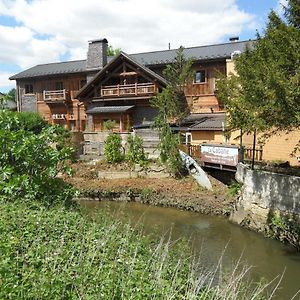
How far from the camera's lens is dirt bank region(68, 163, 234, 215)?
17234 mm

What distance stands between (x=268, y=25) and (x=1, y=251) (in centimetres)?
1096

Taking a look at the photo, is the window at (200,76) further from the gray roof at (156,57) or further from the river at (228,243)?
the river at (228,243)

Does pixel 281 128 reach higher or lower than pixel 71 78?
lower

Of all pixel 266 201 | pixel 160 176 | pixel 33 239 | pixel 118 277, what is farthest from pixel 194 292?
pixel 160 176

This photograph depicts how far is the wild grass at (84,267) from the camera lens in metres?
4.71

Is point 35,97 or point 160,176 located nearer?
point 160,176

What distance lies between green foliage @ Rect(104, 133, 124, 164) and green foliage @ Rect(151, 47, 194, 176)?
2878 millimetres

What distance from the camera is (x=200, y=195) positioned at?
18.3 meters

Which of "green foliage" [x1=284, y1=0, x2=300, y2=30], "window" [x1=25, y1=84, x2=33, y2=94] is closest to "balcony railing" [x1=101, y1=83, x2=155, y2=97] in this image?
"window" [x1=25, y1=84, x2=33, y2=94]

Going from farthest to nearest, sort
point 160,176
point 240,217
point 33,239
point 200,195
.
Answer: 1. point 160,176
2. point 200,195
3. point 240,217
4. point 33,239

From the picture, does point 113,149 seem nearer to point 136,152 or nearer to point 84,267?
point 136,152

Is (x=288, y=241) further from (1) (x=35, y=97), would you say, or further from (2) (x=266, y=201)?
(1) (x=35, y=97)

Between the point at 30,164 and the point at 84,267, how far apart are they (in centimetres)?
468

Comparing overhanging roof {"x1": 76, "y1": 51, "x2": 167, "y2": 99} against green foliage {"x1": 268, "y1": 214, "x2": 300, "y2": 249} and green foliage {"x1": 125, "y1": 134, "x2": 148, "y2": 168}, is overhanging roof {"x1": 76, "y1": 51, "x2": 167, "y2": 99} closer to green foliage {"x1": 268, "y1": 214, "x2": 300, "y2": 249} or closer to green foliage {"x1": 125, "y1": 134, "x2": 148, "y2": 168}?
green foliage {"x1": 125, "y1": 134, "x2": 148, "y2": 168}
